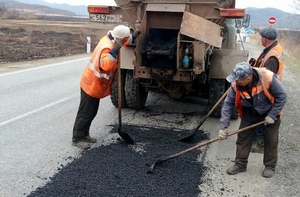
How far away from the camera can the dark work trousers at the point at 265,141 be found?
4.24 m

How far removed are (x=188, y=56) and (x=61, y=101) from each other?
3.11 meters

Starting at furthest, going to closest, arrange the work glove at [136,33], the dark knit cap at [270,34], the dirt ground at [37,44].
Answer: the dirt ground at [37,44], the work glove at [136,33], the dark knit cap at [270,34]

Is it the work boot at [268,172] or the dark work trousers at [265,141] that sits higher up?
the dark work trousers at [265,141]

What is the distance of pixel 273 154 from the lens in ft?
14.1

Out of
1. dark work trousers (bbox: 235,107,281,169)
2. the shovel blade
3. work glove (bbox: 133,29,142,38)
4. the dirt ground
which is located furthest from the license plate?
the dirt ground

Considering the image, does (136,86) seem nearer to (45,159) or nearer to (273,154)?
(45,159)

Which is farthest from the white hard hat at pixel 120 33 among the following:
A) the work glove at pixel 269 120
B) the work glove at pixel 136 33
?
the work glove at pixel 269 120

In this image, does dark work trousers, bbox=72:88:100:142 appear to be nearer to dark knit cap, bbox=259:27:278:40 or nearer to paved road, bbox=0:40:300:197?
paved road, bbox=0:40:300:197

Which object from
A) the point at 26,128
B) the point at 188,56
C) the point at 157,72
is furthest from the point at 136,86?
the point at 26,128

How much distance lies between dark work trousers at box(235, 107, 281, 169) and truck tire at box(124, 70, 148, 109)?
8.18 feet

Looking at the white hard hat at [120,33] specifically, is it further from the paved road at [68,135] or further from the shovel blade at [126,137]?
the paved road at [68,135]

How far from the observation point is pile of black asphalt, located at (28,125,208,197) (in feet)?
12.3

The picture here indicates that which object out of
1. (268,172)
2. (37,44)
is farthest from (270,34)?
(37,44)

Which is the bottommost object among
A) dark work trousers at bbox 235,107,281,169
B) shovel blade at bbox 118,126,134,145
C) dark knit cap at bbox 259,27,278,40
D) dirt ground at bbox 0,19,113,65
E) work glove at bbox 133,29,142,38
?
dirt ground at bbox 0,19,113,65
